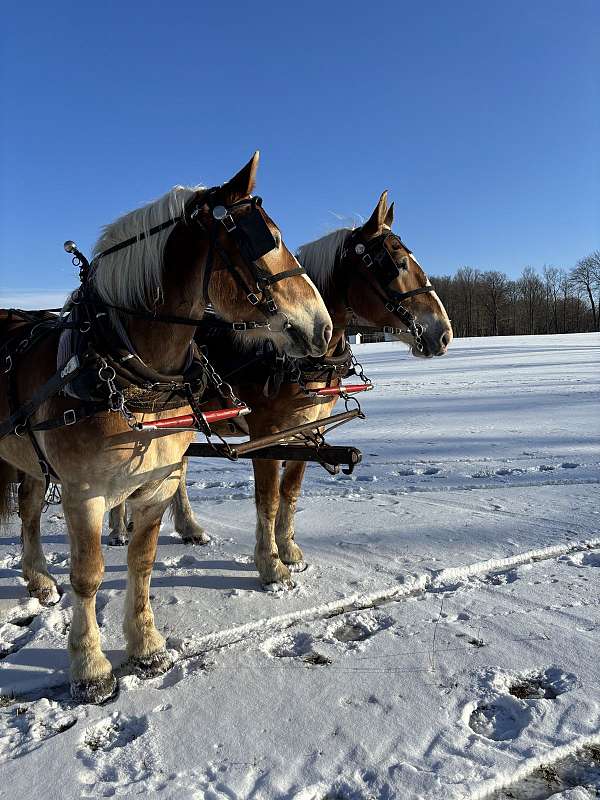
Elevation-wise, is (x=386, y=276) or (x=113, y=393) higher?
(x=386, y=276)

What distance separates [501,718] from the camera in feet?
7.82

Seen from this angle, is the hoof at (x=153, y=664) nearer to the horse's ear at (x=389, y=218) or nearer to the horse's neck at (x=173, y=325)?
the horse's neck at (x=173, y=325)

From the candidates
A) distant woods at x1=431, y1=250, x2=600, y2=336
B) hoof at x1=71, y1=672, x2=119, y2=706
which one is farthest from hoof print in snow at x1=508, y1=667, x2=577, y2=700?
distant woods at x1=431, y1=250, x2=600, y2=336

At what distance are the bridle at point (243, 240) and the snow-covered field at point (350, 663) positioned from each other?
1653mm

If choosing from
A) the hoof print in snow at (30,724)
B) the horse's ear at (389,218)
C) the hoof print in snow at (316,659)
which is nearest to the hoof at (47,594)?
the hoof print in snow at (30,724)

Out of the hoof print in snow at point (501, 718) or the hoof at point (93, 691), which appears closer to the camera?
the hoof print in snow at point (501, 718)

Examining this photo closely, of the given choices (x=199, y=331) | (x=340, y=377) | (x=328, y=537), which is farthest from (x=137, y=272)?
(x=328, y=537)

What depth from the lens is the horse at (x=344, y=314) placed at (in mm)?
3793

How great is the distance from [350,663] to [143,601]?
3.60 ft

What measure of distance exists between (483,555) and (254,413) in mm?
1898

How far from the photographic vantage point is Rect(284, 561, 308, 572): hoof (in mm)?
4051

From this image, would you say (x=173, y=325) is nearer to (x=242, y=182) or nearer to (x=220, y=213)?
(x=220, y=213)

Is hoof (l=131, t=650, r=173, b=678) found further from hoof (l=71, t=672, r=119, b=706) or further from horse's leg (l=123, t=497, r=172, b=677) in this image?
hoof (l=71, t=672, r=119, b=706)

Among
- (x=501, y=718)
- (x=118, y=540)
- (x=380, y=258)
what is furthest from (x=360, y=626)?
(x=118, y=540)
